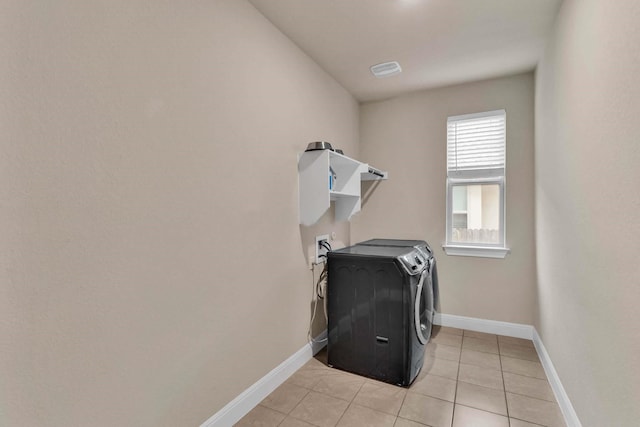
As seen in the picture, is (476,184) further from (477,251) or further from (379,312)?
(379,312)

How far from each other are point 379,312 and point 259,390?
0.94 metres

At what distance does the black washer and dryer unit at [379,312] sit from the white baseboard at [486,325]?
0.88m

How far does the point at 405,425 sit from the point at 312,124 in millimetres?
2211

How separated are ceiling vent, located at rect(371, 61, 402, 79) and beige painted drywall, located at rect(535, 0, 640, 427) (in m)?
1.10

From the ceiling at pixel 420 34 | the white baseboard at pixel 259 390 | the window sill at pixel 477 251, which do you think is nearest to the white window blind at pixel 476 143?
the ceiling at pixel 420 34

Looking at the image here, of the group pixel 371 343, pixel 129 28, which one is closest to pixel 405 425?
pixel 371 343

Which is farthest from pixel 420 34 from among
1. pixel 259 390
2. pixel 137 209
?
pixel 259 390

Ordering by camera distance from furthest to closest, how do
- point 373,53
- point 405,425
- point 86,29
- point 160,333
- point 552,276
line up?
point 373,53 → point 552,276 → point 405,425 → point 160,333 → point 86,29

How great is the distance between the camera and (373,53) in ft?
8.21

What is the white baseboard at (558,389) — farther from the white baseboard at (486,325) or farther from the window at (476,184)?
the window at (476,184)

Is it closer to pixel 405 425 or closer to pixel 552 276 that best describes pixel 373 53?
pixel 552 276

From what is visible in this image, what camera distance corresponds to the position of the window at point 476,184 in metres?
3.03

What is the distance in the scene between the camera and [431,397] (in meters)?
2.04

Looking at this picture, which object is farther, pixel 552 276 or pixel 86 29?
pixel 552 276
